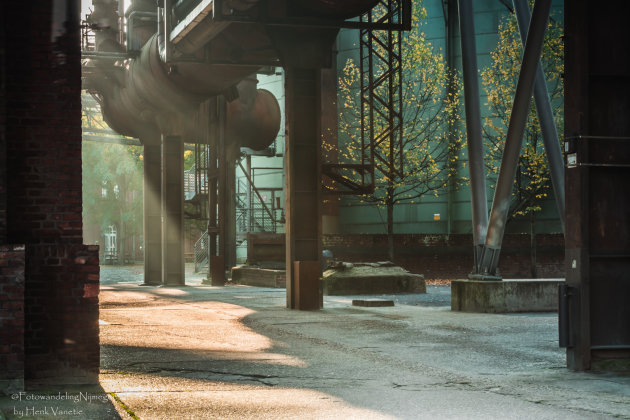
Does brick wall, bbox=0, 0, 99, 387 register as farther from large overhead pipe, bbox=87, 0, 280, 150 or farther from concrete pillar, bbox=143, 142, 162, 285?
concrete pillar, bbox=143, 142, 162, 285

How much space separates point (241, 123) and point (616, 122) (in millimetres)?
19063

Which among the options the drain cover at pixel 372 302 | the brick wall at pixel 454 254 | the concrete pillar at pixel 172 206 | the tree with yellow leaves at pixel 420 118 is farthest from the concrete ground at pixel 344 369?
the tree with yellow leaves at pixel 420 118

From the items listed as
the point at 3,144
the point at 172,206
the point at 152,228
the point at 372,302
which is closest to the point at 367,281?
the point at 372,302

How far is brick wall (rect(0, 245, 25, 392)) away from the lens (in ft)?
21.6

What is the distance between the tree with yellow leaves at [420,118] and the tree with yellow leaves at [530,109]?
2.28m

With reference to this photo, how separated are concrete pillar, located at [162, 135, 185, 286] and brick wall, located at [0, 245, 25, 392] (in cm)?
1864

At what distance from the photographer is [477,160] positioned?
1636cm

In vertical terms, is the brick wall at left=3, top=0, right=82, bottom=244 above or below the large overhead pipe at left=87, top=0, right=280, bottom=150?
below

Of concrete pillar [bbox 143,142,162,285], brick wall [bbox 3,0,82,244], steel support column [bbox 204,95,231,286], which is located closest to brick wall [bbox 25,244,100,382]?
brick wall [bbox 3,0,82,244]

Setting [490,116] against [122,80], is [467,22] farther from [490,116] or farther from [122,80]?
[490,116]

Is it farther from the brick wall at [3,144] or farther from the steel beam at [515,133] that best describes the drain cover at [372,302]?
the brick wall at [3,144]

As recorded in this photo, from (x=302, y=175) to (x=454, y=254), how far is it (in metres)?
14.8

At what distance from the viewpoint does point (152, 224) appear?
26516mm

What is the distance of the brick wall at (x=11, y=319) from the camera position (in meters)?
6.58
